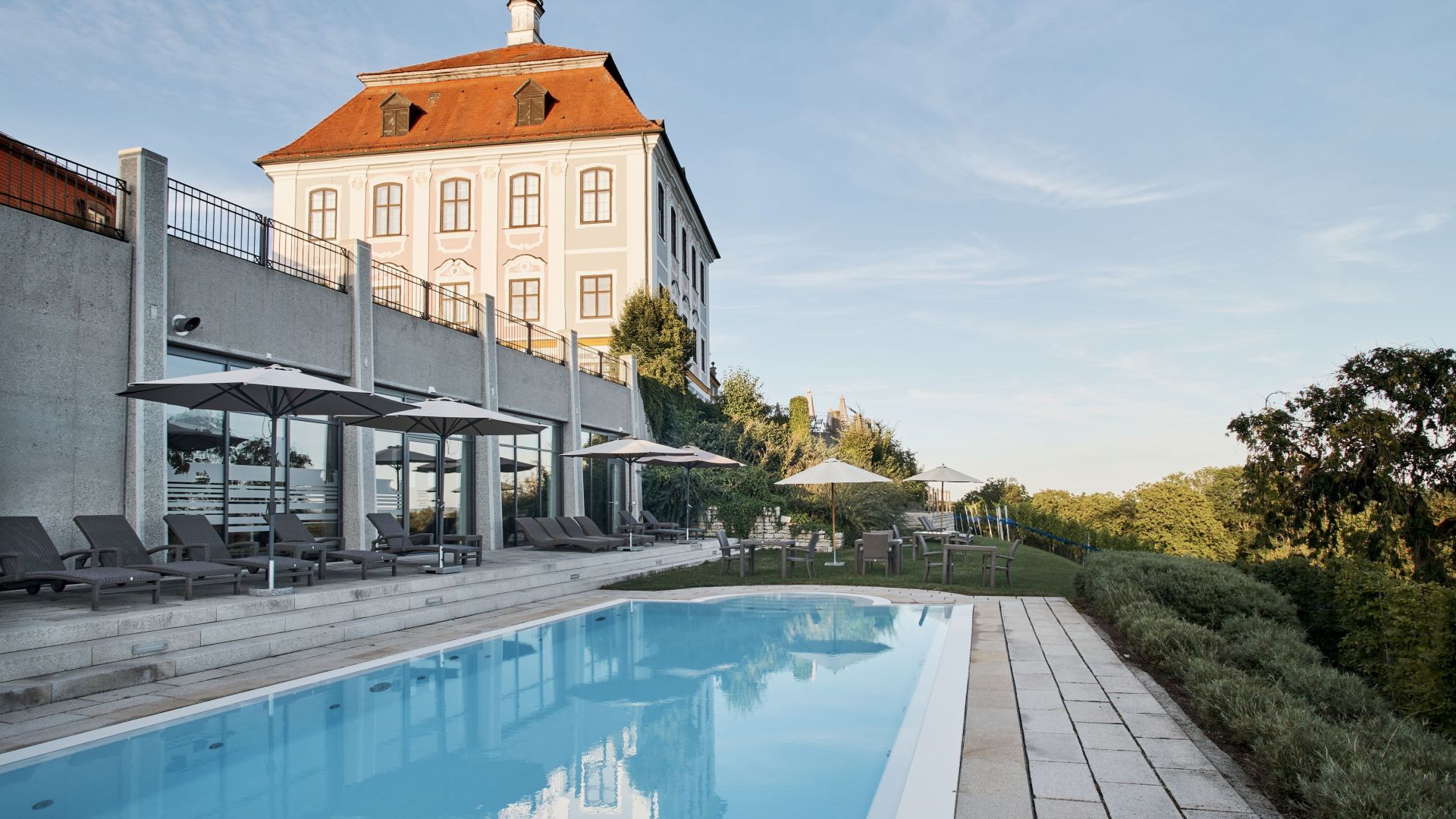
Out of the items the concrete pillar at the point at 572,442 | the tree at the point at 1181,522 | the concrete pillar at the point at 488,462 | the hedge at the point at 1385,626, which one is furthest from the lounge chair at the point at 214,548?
the tree at the point at 1181,522

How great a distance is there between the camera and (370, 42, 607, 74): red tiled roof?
Result: 34.0 meters

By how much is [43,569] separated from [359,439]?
6073 millimetres

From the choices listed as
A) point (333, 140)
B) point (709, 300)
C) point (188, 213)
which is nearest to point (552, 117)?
point (333, 140)

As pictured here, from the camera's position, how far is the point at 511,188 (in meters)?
31.2

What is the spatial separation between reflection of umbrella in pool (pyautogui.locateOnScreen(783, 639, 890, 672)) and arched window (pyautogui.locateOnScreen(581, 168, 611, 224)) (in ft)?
75.7

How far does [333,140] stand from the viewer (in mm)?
32531

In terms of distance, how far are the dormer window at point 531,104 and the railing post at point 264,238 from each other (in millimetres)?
20087

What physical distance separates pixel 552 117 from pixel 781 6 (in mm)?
15915

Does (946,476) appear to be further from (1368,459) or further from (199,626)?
(199,626)

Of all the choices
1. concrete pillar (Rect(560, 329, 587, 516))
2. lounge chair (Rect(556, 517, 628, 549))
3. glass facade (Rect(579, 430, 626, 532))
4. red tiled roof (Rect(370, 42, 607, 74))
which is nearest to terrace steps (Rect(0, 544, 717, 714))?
lounge chair (Rect(556, 517, 628, 549))

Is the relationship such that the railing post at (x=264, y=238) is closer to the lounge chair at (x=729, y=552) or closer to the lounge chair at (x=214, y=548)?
the lounge chair at (x=214, y=548)

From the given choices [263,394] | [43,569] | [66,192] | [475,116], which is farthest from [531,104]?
[43,569]

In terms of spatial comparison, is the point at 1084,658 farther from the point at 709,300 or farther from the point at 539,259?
the point at 709,300

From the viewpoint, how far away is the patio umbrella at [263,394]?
9.08 metres
